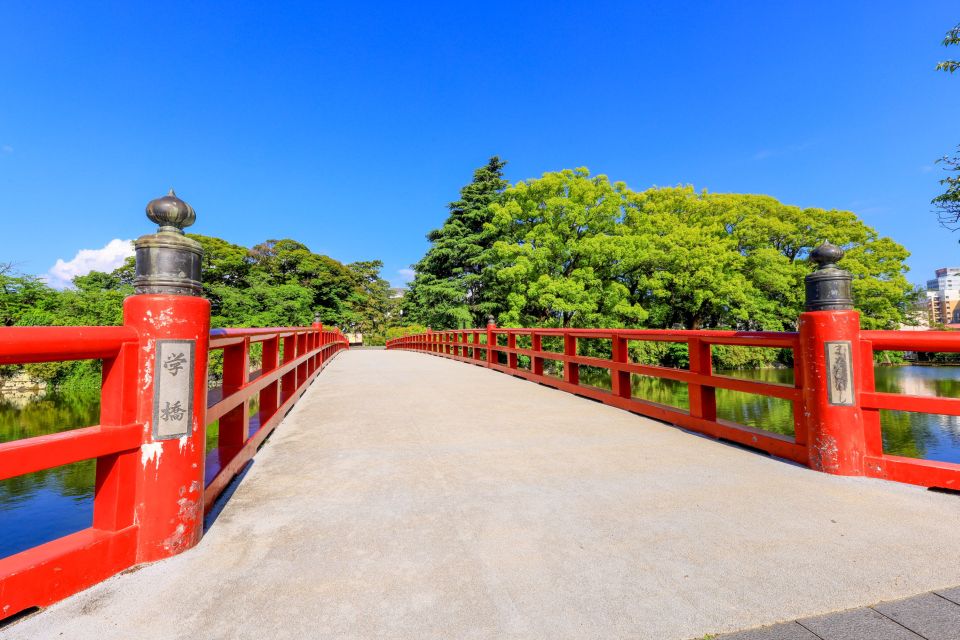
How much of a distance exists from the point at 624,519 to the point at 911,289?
3294cm

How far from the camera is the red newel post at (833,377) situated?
2.86 meters

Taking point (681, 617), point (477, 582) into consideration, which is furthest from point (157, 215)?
A: point (681, 617)

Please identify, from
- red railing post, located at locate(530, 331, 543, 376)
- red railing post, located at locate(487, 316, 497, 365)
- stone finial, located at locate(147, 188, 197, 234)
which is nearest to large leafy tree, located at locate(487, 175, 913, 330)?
red railing post, located at locate(487, 316, 497, 365)

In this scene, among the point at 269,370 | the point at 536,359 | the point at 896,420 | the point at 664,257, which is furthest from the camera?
the point at 664,257

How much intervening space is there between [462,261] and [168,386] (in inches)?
944

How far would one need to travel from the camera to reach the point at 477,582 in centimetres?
168

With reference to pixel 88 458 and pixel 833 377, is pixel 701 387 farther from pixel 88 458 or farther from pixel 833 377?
pixel 88 458

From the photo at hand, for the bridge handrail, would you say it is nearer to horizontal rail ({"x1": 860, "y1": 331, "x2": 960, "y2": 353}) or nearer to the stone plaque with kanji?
the stone plaque with kanji

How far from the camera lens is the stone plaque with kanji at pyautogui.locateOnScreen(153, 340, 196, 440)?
1.87 m

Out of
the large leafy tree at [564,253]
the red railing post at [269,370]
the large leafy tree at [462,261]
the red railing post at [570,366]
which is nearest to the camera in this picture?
the red railing post at [269,370]

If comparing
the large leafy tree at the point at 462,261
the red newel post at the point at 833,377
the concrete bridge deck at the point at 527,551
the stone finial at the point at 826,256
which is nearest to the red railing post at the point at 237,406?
Result: the concrete bridge deck at the point at 527,551

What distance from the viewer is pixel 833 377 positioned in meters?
2.89

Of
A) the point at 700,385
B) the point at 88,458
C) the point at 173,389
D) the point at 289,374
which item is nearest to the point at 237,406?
the point at 173,389

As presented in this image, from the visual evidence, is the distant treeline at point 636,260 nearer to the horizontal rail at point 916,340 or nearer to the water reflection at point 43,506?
the water reflection at point 43,506
